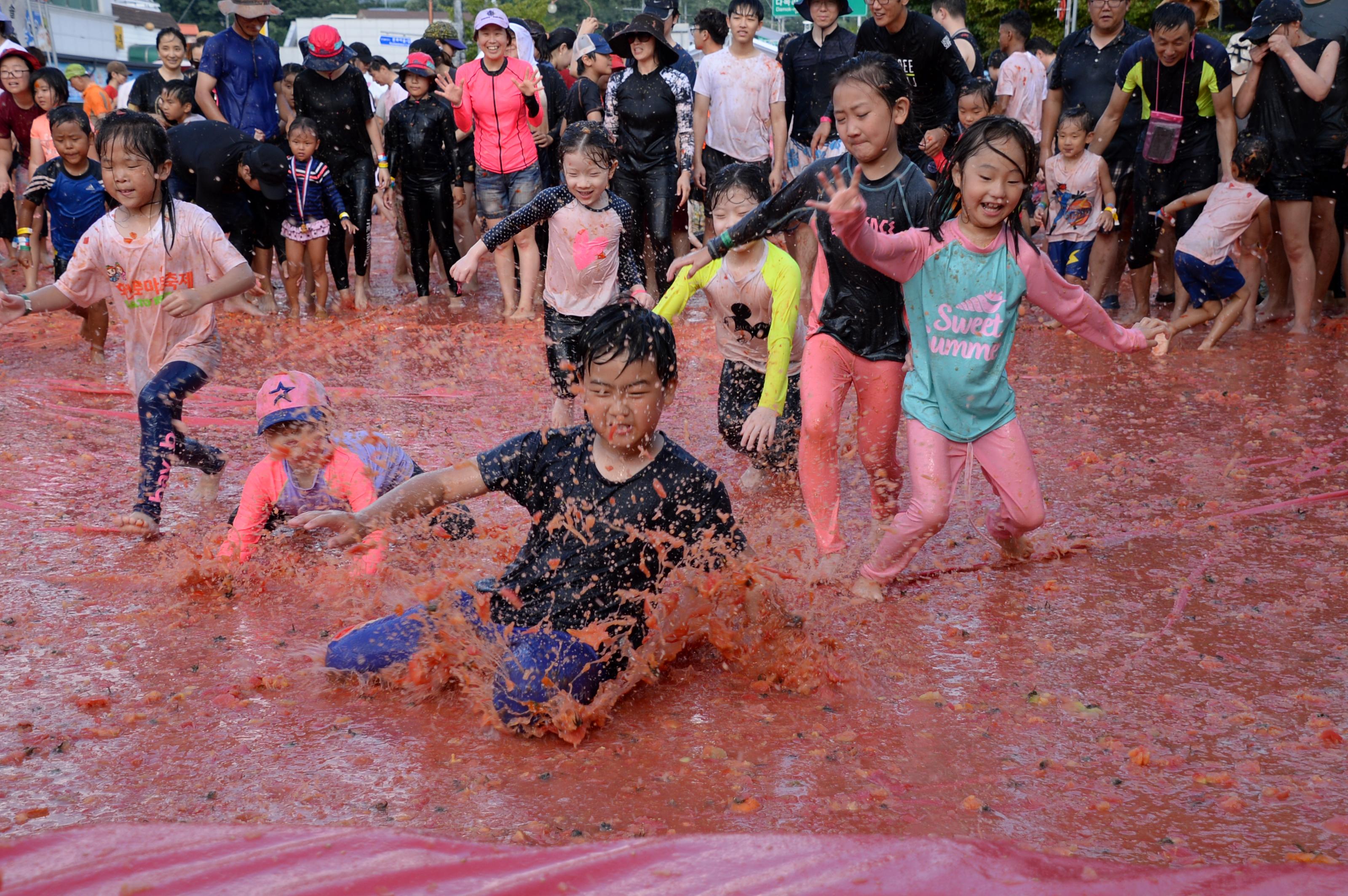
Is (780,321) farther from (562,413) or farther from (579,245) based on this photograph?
(579,245)

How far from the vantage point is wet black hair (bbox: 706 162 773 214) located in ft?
18.7

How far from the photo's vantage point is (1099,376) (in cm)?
770

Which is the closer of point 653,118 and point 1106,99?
point 653,118

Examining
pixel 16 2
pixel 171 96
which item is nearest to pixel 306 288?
pixel 171 96

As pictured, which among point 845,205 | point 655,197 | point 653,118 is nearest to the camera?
point 845,205

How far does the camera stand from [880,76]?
4.36 metres

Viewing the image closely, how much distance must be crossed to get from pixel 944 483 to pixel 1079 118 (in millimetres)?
6075

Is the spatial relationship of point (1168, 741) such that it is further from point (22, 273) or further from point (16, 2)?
point (16, 2)

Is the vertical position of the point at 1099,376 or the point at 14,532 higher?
the point at 1099,376

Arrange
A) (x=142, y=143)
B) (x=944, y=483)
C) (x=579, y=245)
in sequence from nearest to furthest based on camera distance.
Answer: (x=944, y=483), (x=142, y=143), (x=579, y=245)

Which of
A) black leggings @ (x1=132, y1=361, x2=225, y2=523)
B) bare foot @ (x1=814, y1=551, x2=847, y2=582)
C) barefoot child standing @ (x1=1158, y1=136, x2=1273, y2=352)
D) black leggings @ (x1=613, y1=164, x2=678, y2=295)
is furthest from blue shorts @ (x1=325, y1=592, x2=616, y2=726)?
black leggings @ (x1=613, y1=164, x2=678, y2=295)

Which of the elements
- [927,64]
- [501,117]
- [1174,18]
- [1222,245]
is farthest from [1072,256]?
[501,117]

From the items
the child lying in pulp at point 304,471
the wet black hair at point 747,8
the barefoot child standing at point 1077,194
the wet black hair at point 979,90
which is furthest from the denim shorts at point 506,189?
the child lying in pulp at point 304,471

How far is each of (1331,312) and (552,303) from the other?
612 cm
